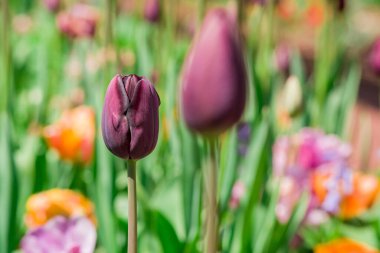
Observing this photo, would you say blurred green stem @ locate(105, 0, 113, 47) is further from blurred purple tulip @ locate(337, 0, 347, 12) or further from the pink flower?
blurred purple tulip @ locate(337, 0, 347, 12)

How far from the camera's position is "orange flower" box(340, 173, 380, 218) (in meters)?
1.09

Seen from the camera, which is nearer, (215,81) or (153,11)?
(215,81)

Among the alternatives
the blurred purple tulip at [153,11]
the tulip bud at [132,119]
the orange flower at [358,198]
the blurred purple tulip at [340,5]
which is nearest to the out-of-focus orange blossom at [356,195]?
the orange flower at [358,198]

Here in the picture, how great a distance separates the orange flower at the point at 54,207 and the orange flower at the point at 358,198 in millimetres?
398

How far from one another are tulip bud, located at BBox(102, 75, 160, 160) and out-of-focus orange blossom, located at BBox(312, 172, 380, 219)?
544 millimetres

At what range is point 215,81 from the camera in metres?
0.55

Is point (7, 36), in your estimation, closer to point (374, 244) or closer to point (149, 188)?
point (149, 188)

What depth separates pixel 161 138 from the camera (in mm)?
1274

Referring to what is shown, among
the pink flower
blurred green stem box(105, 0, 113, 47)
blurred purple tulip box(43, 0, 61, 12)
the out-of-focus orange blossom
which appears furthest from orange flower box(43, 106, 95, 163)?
blurred purple tulip box(43, 0, 61, 12)

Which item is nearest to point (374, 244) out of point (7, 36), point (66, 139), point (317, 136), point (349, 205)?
point (349, 205)

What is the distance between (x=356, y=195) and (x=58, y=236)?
0.53 metres

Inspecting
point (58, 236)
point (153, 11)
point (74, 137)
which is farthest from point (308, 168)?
point (153, 11)

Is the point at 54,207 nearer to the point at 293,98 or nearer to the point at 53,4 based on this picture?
the point at 293,98

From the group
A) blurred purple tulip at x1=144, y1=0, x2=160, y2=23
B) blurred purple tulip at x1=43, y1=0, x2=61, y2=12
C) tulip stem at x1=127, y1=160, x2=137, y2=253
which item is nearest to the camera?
tulip stem at x1=127, y1=160, x2=137, y2=253
